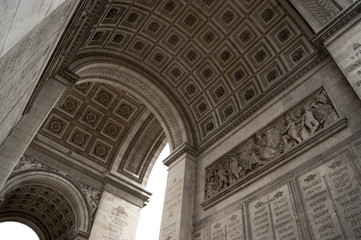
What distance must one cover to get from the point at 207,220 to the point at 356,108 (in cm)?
524

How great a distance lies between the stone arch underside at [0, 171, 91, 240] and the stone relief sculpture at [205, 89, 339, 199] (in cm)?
682

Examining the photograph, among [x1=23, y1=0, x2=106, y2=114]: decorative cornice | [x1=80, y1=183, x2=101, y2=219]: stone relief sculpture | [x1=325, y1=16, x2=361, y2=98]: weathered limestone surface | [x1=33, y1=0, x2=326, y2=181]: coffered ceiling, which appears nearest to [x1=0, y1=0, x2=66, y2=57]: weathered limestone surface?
[x1=23, y1=0, x2=106, y2=114]: decorative cornice

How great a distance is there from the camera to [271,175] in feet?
27.2

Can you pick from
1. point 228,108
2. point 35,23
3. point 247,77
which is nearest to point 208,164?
point 228,108

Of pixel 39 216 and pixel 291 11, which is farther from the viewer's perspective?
pixel 39 216

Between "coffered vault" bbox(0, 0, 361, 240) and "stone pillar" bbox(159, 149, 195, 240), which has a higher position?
"coffered vault" bbox(0, 0, 361, 240)

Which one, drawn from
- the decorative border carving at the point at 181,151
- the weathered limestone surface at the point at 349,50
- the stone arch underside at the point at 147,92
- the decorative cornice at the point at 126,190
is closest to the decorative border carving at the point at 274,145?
the weathered limestone surface at the point at 349,50

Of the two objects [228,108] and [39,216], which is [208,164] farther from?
[39,216]

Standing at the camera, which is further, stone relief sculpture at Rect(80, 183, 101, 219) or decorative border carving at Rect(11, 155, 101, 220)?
stone relief sculpture at Rect(80, 183, 101, 219)

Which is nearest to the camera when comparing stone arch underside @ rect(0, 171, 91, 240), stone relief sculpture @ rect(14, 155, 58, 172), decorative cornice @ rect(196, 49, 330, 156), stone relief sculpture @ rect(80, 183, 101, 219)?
decorative cornice @ rect(196, 49, 330, 156)

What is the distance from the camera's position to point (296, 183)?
7.41 metres

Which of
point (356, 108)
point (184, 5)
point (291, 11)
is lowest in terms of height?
point (356, 108)

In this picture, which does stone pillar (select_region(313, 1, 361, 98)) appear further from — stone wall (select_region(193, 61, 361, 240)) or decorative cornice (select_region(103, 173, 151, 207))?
decorative cornice (select_region(103, 173, 151, 207))

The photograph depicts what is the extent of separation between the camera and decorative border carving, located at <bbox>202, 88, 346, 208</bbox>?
7.83 m
